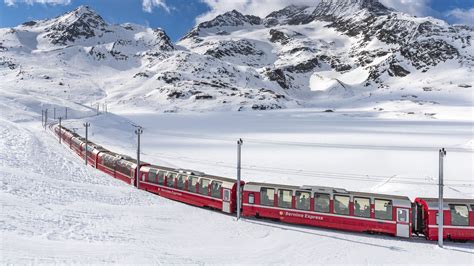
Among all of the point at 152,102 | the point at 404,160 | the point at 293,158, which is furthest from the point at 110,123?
the point at 152,102

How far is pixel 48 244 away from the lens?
1487cm

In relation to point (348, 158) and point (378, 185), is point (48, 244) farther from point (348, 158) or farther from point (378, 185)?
point (348, 158)

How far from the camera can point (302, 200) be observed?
24922mm

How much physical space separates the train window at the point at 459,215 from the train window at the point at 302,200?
8.34 metres

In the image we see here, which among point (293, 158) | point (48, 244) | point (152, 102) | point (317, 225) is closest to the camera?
point (48, 244)

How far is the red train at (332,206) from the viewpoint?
2239 centimetres

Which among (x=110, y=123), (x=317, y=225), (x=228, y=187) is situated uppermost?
(x=110, y=123)

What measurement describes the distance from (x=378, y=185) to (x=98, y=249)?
1052 inches

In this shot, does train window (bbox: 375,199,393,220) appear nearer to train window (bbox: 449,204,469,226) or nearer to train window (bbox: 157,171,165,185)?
train window (bbox: 449,204,469,226)

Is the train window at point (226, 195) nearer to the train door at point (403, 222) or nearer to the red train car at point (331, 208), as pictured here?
the red train car at point (331, 208)

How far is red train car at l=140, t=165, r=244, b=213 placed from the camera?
1072 inches

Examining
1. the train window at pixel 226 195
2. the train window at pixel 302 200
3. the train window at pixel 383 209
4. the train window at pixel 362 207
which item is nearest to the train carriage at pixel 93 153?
the train window at pixel 226 195

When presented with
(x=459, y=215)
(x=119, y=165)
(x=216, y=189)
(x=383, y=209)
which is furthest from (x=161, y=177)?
(x=459, y=215)

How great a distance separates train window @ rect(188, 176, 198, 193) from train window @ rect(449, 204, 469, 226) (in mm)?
17218
